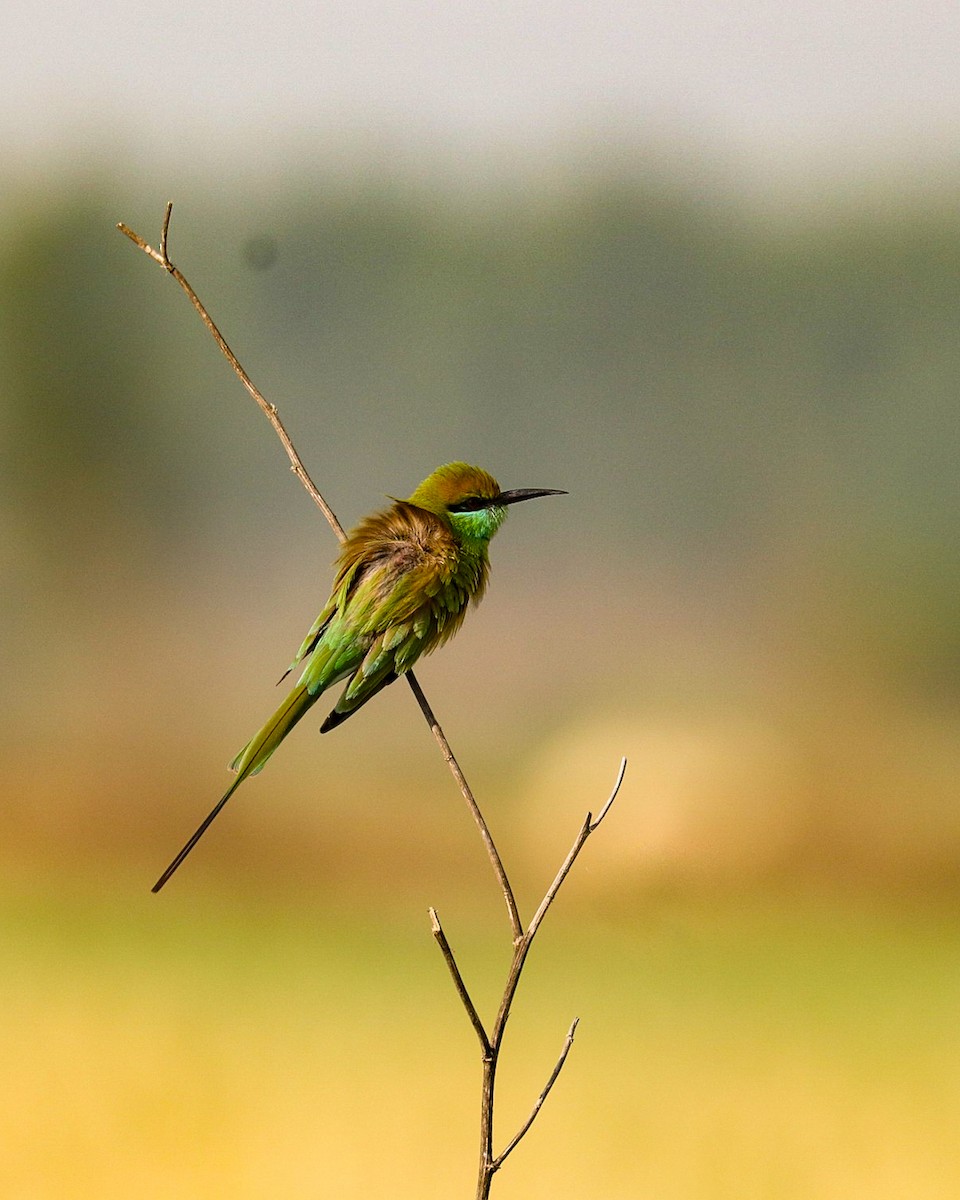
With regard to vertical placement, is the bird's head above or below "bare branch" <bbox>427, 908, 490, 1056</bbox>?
above

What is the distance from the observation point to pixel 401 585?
3.84 ft

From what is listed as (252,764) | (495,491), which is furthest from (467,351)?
(252,764)

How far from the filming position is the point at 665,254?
431cm

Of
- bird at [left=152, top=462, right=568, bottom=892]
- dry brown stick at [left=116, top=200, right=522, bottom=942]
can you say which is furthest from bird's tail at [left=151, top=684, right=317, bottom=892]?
dry brown stick at [left=116, top=200, right=522, bottom=942]

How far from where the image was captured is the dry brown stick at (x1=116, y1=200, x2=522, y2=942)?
682mm

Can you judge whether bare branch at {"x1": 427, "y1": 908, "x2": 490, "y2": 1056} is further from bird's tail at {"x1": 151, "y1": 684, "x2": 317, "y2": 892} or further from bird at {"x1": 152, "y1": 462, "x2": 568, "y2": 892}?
bird at {"x1": 152, "y1": 462, "x2": 568, "y2": 892}

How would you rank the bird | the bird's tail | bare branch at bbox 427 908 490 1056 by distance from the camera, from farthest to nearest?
the bird < the bird's tail < bare branch at bbox 427 908 490 1056

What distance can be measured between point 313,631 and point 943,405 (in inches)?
143

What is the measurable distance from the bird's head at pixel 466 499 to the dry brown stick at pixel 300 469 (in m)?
0.29

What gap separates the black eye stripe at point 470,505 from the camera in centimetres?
121

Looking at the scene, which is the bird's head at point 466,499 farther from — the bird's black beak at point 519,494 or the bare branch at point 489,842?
the bare branch at point 489,842

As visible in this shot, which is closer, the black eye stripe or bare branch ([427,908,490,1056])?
bare branch ([427,908,490,1056])

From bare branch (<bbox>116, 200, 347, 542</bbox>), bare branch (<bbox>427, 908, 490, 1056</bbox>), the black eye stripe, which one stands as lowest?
bare branch (<bbox>427, 908, 490, 1056</bbox>)

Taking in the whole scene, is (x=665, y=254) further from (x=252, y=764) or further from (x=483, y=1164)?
(x=483, y=1164)
